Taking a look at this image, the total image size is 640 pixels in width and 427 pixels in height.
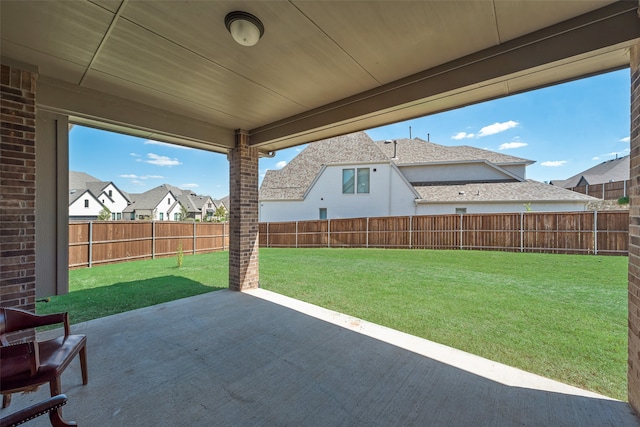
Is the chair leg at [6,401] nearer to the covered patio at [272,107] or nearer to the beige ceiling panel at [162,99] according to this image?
the covered patio at [272,107]

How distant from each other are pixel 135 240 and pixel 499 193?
A: 17758 mm

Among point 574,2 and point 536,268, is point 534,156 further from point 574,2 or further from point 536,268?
point 574,2

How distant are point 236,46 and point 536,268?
31.4ft

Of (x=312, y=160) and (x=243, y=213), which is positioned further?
(x=312, y=160)

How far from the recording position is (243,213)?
5.62 m

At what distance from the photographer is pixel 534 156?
16500 millimetres

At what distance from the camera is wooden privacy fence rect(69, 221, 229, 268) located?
946cm

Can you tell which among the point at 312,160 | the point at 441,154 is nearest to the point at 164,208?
the point at 312,160

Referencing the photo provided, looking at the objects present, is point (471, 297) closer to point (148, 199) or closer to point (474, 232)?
point (474, 232)

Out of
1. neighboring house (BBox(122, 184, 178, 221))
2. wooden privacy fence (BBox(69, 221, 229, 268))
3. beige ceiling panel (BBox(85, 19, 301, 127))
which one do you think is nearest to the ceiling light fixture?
beige ceiling panel (BBox(85, 19, 301, 127))

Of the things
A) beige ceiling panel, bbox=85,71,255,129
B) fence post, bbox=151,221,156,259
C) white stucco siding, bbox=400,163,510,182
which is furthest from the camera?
white stucco siding, bbox=400,163,510,182

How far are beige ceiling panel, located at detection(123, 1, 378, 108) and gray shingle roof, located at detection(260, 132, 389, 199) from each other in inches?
520

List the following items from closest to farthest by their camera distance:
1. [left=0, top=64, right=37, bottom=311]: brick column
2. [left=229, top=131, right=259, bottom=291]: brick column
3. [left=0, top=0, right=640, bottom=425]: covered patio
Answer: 1. [left=0, top=0, right=640, bottom=425]: covered patio
2. [left=0, top=64, right=37, bottom=311]: brick column
3. [left=229, top=131, right=259, bottom=291]: brick column

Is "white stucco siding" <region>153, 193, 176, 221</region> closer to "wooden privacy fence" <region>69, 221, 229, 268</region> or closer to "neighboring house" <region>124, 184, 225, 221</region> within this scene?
"neighboring house" <region>124, 184, 225, 221</region>
